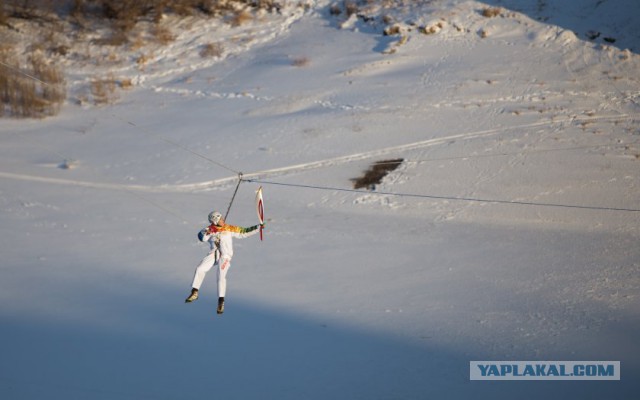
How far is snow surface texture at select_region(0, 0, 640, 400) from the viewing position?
17.1 metres

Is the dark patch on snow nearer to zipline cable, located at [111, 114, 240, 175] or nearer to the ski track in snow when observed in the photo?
the ski track in snow

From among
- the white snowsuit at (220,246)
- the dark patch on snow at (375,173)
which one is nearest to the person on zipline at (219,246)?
the white snowsuit at (220,246)

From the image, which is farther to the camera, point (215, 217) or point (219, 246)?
point (219, 246)

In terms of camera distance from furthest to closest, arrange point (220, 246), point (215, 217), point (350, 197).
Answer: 1. point (350, 197)
2. point (220, 246)
3. point (215, 217)

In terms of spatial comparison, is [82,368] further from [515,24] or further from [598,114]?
[515,24]

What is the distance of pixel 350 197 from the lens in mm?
23797

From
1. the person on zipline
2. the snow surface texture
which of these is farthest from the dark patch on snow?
the person on zipline

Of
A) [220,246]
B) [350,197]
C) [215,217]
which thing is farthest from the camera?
[350,197]

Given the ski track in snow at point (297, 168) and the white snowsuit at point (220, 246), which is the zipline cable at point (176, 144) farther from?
the white snowsuit at point (220, 246)

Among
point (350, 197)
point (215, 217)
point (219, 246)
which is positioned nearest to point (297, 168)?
point (350, 197)

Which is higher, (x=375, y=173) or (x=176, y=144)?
(x=176, y=144)

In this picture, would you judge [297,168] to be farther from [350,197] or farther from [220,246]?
[220,246]

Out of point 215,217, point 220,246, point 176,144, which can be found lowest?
point 220,246

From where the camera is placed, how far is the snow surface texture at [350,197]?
56.1 ft
